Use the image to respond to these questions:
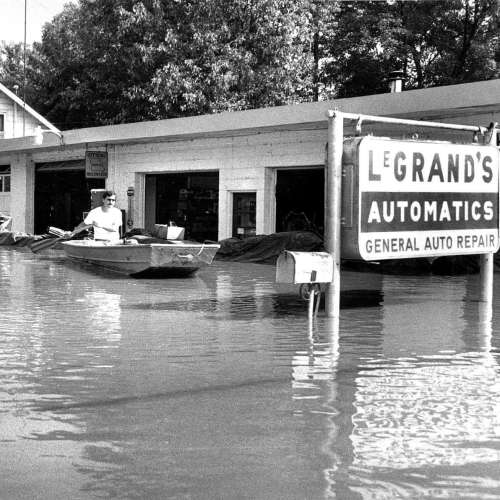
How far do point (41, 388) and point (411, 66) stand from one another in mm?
38872

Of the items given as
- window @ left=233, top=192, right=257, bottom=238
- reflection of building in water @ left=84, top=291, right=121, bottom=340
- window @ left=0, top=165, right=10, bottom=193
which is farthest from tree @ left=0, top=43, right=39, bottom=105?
reflection of building in water @ left=84, top=291, right=121, bottom=340

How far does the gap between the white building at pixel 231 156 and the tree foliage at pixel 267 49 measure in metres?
8.39

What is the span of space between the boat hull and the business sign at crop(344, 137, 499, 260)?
5.92 meters

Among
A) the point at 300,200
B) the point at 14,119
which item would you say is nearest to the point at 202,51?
the point at 14,119

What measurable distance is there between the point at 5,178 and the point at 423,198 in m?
27.9

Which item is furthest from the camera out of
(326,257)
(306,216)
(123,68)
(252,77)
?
(123,68)

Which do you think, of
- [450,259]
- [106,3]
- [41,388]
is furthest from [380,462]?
[106,3]

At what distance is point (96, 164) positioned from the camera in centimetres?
2895

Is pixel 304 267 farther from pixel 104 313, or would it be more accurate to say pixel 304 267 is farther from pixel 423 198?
pixel 104 313

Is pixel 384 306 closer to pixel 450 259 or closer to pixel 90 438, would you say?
pixel 450 259

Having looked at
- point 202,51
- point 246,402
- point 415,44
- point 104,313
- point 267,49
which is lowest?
point 246,402

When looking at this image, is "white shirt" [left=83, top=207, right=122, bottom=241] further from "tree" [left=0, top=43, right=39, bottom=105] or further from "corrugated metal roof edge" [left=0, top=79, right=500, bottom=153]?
"tree" [left=0, top=43, right=39, bottom=105]

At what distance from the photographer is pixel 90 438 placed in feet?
18.3

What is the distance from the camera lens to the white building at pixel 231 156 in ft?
62.8
